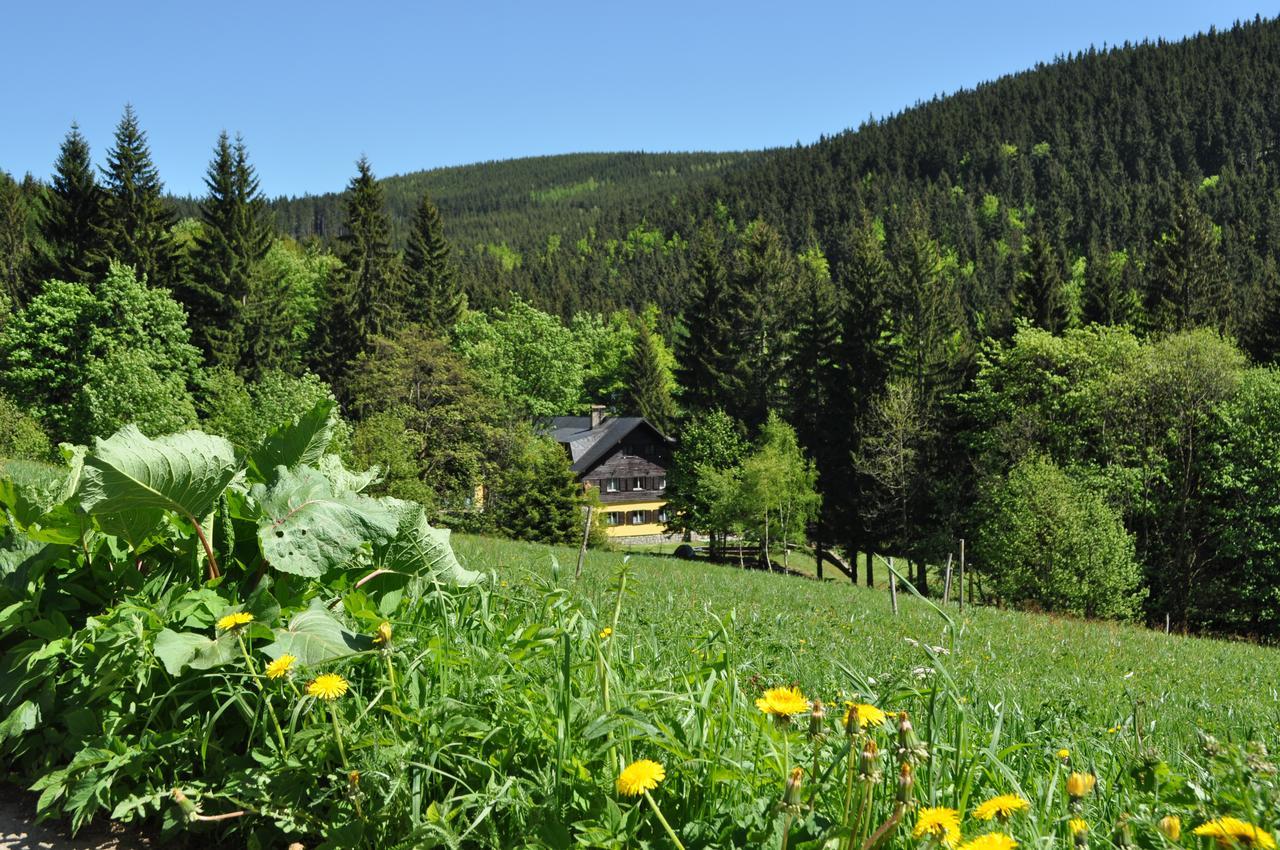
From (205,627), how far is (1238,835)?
Result: 2.90 m

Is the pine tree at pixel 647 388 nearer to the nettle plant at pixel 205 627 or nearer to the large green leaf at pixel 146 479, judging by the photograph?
the nettle plant at pixel 205 627

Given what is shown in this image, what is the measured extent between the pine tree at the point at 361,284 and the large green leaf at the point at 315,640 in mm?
46435

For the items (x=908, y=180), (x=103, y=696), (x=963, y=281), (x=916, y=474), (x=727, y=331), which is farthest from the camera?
(x=908, y=180)

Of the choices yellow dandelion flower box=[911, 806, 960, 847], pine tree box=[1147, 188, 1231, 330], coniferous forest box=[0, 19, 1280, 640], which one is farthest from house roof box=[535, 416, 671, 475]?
yellow dandelion flower box=[911, 806, 960, 847]

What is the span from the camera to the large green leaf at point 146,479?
2.78 m

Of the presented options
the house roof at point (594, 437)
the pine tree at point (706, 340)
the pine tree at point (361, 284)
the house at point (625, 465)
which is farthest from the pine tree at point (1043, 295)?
the pine tree at point (361, 284)

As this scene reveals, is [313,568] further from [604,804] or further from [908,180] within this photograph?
[908,180]

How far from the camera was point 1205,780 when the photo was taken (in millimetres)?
2135

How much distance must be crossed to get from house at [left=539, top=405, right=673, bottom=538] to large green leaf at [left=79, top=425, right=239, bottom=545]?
63.3 m

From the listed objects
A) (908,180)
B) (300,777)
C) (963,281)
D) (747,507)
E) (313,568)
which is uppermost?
(908,180)

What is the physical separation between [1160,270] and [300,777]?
49859 mm

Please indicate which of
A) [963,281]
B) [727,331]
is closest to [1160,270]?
[727,331]

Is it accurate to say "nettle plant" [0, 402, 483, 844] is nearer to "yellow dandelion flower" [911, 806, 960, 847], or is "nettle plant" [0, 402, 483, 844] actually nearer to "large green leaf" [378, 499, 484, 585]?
"large green leaf" [378, 499, 484, 585]

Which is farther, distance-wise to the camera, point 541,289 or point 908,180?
point 908,180
